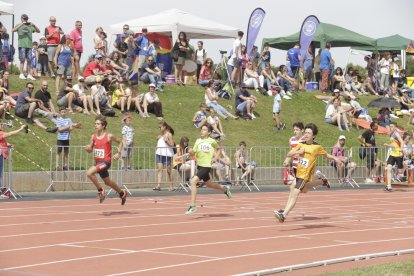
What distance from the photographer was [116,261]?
11.5 meters

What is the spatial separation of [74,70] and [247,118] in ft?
19.9

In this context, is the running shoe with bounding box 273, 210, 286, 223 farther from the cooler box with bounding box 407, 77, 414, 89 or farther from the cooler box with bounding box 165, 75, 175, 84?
the cooler box with bounding box 407, 77, 414, 89

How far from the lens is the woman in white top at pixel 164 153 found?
24.6m

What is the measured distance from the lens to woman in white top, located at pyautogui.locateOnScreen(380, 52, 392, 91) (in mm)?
38531

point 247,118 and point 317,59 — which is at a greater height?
point 317,59

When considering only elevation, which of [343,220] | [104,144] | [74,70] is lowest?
[343,220]

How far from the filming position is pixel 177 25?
32.9 m

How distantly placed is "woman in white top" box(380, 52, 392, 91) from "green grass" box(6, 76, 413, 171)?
1.29m

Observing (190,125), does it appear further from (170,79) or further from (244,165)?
(244,165)

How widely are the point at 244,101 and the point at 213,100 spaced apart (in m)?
1.43

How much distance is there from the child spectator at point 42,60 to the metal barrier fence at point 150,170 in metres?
4.67

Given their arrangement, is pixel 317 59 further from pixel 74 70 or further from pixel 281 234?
pixel 281 234

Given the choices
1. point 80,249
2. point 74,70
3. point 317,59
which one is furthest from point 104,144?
point 317,59

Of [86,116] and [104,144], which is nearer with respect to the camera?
[104,144]
